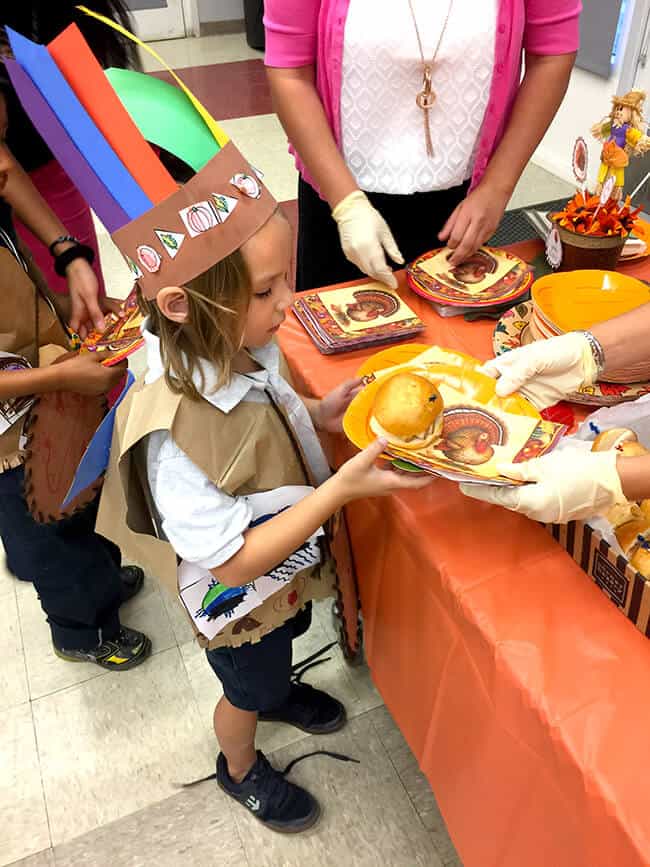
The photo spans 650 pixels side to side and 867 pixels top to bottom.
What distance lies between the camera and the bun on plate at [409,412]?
0.87 m

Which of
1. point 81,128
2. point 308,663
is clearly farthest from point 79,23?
point 308,663

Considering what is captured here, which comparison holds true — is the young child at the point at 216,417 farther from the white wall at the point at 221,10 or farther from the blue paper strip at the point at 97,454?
the white wall at the point at 221,10

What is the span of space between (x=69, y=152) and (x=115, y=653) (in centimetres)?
124

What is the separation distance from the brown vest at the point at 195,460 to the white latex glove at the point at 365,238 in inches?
19.9

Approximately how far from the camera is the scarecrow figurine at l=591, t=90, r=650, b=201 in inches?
49.3

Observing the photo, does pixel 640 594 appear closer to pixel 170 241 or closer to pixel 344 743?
pixel 170 241

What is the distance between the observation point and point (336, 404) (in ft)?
3.61

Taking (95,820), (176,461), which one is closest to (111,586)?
(95,820)

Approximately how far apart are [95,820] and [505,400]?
1.20 m

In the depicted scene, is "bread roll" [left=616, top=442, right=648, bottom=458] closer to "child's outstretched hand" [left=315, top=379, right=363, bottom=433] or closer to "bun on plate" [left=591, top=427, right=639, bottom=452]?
"bun on plate" [left=591, top=427, right=639, bottom=452]

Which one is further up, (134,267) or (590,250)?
(134,267)

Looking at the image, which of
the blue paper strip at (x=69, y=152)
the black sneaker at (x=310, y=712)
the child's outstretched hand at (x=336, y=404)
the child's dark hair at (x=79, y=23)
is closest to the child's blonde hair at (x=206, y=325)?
the blue paper strip at (x=69, y=152)

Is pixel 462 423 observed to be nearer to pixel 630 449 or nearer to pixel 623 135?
pixel 630 449

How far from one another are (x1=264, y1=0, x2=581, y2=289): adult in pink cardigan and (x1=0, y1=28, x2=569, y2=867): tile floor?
1034mm
